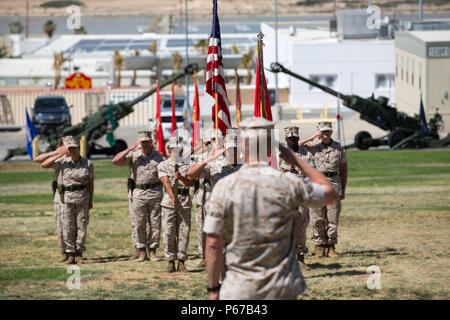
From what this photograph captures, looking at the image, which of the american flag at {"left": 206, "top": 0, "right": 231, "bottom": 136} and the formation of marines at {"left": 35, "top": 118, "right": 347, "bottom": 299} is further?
the american flag at {"left": 206, "top": 0, "right": 231, "bottom": 136}

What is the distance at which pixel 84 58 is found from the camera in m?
78.4

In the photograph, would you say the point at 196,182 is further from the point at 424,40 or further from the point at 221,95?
the point at 424,40

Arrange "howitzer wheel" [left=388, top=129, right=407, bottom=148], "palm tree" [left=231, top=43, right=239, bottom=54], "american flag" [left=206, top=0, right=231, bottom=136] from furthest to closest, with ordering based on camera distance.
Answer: "palm tree" [left=231, top=43, right=239, bottom=54], "howitzer wheel" [left=388, top=129, right=407, bottom=148], "american flag" [left=206, top=0, right=231, bottom=136]

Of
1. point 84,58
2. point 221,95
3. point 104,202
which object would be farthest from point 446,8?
point 221,95

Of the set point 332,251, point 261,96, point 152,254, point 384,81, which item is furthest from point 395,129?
point 261,96

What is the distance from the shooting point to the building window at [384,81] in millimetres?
57166

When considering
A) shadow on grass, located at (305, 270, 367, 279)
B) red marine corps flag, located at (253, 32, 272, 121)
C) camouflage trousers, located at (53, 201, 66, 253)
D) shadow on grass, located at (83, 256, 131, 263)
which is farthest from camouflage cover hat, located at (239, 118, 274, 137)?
shadow on grass, located at (83, 256, 131, 263)

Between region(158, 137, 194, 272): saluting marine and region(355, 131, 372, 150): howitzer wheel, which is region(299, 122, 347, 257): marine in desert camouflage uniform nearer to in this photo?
region(158, 137, 194, 272): saluting marine

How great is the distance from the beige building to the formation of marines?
30.2 metres

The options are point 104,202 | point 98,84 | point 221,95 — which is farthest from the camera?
point 98,84

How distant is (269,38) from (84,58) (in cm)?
1796

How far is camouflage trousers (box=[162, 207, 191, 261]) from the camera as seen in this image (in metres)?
12.8

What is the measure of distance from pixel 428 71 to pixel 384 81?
13.5 m

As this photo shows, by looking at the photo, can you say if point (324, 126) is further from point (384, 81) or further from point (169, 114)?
point (384, 81)
